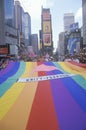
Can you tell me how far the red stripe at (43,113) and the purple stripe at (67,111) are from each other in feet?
0.22

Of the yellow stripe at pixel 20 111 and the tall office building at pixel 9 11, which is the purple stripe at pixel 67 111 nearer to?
the yellow stripe at pixel 20 111

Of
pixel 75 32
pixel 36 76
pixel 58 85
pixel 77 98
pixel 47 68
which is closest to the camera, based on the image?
pixel 77 98

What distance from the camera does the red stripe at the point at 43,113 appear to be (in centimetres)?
388

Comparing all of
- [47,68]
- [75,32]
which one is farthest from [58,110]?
[75,32]

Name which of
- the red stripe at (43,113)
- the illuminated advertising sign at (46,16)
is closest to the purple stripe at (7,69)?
the red stripe at (43,113)

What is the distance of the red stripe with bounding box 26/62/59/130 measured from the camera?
3.88m

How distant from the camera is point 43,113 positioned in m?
4.10

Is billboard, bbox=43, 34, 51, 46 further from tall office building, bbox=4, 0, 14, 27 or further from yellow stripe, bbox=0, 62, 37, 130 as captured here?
yellow stripe, bbox=0, 62, 37, 130

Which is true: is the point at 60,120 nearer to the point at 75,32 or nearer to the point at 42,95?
the point at 42,95

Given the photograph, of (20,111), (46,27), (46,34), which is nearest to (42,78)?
(20,111)

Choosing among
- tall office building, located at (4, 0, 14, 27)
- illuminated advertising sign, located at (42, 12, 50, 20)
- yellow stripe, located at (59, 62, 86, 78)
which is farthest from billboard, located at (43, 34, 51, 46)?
yellow stripe, located at (59, 62, 86, 78)

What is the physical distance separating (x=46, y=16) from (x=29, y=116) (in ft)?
611

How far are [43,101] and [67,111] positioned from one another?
16.3 inches

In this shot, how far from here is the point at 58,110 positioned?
418 centimetres
